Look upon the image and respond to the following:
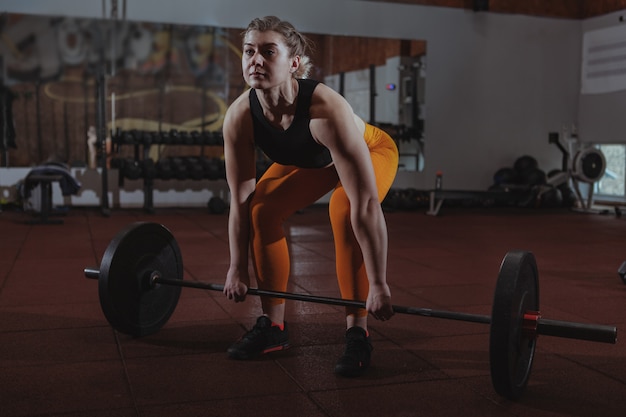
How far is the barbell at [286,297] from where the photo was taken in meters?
1.44

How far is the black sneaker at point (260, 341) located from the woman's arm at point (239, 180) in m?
0.14

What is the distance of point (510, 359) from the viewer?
1.46 metres

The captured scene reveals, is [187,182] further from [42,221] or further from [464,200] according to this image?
[464,200]

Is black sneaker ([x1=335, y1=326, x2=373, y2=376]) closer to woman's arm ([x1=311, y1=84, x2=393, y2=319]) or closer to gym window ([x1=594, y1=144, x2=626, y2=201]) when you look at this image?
woman's arm ([x1=311, y1=84, x2=393, y2=319])

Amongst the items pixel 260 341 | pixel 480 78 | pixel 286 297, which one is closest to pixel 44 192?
pixel 260 341

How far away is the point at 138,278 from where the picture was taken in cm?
203

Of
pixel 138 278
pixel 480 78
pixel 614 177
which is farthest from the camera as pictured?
pixel 614 177

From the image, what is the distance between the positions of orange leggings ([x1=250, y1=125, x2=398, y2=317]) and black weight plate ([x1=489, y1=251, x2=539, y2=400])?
45 cm

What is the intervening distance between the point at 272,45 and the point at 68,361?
1.05 meters

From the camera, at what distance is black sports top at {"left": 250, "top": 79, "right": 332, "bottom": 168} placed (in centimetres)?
169

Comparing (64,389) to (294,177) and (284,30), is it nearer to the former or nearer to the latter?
(294,177)

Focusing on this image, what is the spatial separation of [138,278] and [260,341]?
45 centimetres

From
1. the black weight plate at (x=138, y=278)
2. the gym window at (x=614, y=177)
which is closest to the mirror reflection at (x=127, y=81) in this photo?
the gym window at (x=614, y=177)

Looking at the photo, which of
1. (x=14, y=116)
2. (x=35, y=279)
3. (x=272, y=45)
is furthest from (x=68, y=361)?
(x=14, y=116)
